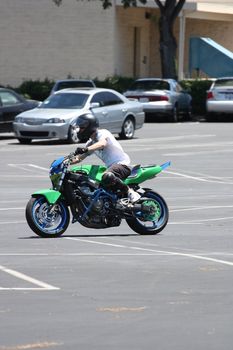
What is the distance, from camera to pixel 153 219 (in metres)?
13.0

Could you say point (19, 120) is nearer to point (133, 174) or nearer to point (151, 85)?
point (151, 85)

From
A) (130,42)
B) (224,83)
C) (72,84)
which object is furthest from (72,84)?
(130,42)

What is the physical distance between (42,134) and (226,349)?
20682mm

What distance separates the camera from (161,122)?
124ft

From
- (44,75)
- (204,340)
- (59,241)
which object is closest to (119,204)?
(59,241)

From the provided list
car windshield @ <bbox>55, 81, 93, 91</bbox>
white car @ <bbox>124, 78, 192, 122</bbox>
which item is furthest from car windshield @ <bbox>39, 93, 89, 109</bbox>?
white car @ <bbox>124, 78, 192, 122</bbox>

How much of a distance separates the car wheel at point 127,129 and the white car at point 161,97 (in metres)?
6.79

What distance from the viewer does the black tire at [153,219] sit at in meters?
12.9

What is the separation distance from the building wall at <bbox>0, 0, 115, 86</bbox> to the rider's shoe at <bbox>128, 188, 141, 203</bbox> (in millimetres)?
31777

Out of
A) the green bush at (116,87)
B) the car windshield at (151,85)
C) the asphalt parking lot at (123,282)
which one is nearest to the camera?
the asphalt parking lot at (123,282)

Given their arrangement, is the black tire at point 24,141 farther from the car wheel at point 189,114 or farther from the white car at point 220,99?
the car wheel at point 189,114

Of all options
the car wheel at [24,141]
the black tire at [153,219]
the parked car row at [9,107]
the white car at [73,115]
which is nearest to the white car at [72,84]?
the parked car row at [9,107]

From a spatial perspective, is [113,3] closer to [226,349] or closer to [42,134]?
[42,134]

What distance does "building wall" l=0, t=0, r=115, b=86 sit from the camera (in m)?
44.0
